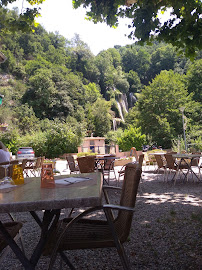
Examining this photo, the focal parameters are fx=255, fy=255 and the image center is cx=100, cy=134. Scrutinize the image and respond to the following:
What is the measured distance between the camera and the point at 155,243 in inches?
102

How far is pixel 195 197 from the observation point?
4.80 m

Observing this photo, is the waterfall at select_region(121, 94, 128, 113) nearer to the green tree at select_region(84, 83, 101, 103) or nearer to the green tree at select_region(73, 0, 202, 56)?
the green tree at select_region(84, 83, 101, 103)

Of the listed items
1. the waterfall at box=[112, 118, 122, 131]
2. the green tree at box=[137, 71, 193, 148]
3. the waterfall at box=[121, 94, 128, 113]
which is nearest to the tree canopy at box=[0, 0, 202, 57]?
the green tree at box=[137, 71, 193, 148]

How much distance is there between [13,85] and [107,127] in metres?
15.8

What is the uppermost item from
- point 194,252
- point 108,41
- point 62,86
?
point 108,41

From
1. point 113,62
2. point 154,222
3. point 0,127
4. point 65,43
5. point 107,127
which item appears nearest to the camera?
point 154,222

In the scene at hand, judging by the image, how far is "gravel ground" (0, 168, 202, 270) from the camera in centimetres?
219

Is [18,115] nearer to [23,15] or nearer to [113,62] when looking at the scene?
[23,15]

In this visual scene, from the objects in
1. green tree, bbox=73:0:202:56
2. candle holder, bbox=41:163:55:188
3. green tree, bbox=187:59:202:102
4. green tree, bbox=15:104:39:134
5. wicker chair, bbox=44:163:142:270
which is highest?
green tree, bbox=187:59:202:102

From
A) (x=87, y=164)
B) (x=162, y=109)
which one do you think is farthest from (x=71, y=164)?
(x=162, y=109)

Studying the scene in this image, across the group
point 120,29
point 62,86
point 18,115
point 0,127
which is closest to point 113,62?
point 62,86

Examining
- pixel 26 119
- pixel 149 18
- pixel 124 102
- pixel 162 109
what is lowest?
pixel 149 18

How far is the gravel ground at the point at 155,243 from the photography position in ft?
7.17

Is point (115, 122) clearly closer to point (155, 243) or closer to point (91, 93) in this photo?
point (91, 93)
